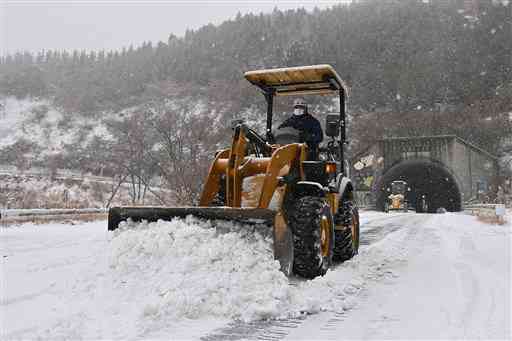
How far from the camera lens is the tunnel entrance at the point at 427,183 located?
38594 millimetres

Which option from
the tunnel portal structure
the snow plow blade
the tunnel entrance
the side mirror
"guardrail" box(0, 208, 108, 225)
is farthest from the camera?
the tunnel entrance

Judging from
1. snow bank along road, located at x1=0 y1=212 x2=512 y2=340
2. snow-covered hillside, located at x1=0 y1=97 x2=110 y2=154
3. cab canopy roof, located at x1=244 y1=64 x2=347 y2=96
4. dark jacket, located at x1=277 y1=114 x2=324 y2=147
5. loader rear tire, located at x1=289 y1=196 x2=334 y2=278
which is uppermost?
snow-covered hillside, located at x1=0 y1=97 x2=110 y2=154

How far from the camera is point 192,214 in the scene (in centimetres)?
475

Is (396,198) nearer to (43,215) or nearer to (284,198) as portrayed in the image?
(43,215)

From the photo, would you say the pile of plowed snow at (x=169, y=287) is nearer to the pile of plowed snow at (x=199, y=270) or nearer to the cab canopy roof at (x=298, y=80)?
the pile of plowed snow at (x=199, y=270)

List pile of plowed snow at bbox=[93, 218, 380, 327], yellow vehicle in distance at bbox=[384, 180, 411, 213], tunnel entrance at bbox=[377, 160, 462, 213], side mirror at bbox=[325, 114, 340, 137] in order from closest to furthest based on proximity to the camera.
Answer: pile of plowed snow at bbox=[93, 218, 380, 327] < side mirror at bbox=[325, 114, 340, 137] < yellow vehicle in distance at bbox=[384, 180, 411, 213] < tunnel entrance at bbox=[377, 160, 462, 213]

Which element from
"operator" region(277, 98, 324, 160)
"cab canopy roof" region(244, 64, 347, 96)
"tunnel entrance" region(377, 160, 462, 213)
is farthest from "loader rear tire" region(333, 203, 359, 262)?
"tunnel entrance" region(377, 160, 462, 213)

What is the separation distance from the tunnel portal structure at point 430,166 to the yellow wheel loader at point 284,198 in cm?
3304

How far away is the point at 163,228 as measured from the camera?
4734 mm

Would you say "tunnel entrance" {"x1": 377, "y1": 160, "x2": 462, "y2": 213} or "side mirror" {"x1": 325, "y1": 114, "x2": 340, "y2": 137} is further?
"tunnel entrance" {"x1": 377, "y1": 160, "x2": 462, "y2": 213}

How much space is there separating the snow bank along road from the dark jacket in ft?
5.76

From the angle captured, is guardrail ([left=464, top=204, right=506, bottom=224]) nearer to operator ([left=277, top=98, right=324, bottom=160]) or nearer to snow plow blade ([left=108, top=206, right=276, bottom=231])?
operator ([left=277, top=98, right=324, bottom=160])

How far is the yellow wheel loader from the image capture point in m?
4.65

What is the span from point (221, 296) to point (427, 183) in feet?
150
